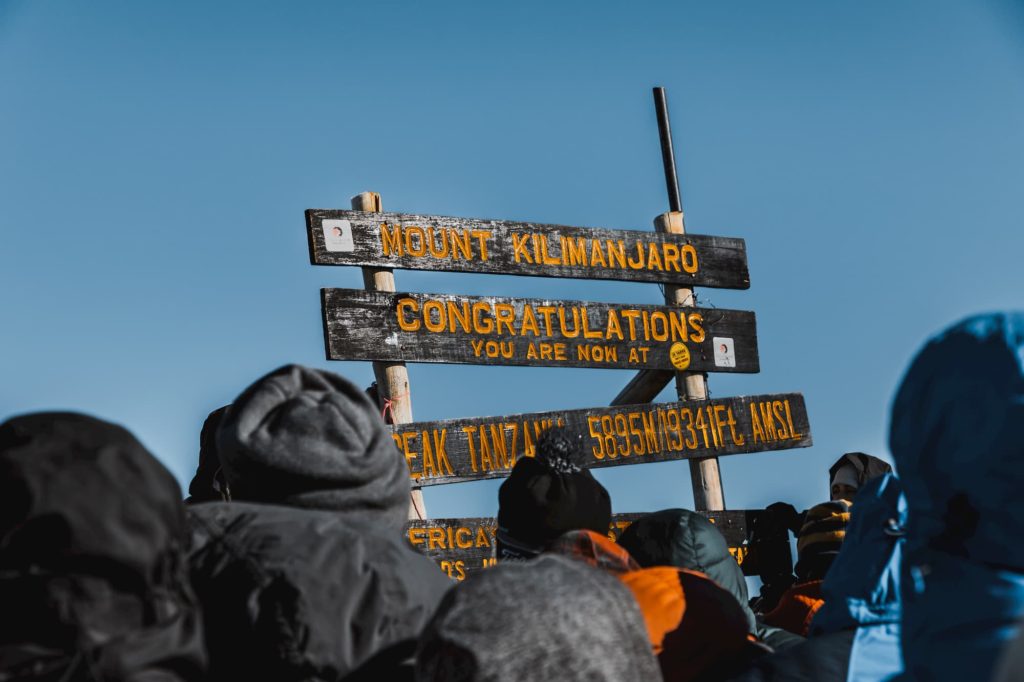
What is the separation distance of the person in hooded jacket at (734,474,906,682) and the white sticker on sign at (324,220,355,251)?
4.76 m

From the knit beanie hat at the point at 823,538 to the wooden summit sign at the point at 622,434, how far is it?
2.38 metres

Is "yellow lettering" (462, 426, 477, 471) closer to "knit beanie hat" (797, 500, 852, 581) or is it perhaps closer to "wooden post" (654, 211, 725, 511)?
"wooden post" (654, 211, 725, 511)

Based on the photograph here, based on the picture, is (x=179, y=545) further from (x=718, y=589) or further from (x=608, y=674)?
(x=718, y=589)

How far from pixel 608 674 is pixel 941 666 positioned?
56cm

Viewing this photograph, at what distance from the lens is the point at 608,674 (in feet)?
5.60

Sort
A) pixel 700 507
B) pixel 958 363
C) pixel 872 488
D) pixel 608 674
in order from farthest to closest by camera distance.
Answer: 1. pixel 700 507
2. pixel 872 488
3. pixel 958 363
4. pixel 608 674

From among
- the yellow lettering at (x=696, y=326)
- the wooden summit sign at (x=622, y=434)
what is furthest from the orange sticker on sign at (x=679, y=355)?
the wooden summit sign at (x=622, y=434)

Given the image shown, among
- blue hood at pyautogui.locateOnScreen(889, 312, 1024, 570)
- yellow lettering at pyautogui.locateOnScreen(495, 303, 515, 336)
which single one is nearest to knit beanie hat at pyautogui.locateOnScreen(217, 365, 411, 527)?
blue hood at pyautogui.locateOnScreen(889, 312, 1024, 570)

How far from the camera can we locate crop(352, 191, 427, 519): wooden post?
7.17 meters

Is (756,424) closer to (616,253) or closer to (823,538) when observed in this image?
(616,253)

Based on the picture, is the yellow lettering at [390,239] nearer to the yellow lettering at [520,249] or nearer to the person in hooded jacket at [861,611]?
the yellow lettering at [520,249]

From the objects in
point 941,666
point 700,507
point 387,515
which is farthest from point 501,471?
point 941,666

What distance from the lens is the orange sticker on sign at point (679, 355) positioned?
334 inches

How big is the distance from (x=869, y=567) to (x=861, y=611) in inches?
4.3
